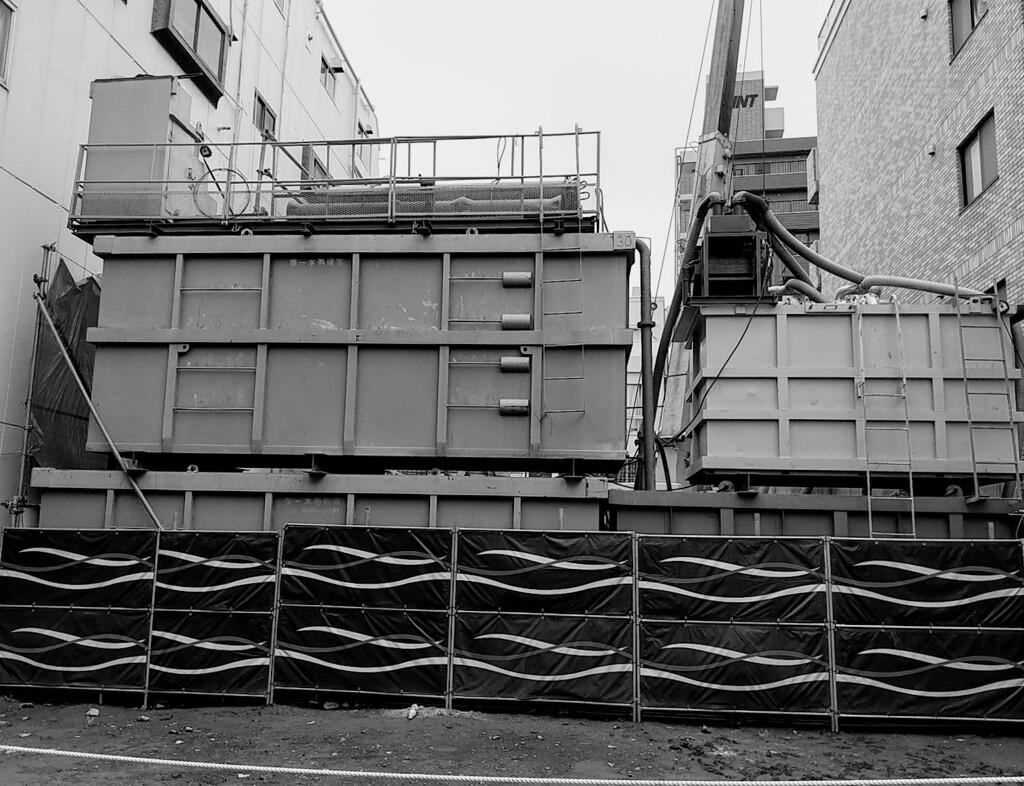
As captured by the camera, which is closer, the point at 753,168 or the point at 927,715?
the point at 927,715

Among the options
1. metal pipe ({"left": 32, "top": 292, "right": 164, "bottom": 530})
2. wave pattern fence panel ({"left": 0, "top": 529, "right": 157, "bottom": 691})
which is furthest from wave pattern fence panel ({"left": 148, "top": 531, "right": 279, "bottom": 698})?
metal pipe ({"left": 32, "top": 292, "right": 164, "bottom": 530})

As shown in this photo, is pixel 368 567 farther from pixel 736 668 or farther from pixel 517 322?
pixel 736 668

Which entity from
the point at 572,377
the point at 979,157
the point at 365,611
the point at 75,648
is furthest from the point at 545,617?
the point at 979,157

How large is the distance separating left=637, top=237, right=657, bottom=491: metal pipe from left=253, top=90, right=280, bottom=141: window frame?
10.5m

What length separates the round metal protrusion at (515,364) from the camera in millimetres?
9992

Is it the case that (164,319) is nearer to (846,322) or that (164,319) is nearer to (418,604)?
(418,604)

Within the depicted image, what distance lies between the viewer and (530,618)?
9117 millimetres

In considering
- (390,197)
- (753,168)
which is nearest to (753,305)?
(390,197)

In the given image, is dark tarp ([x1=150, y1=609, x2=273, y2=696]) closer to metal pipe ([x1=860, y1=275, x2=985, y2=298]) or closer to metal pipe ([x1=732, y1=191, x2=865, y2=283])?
metal pipe ([x1=732, y1=191, x2=865, y2=283])

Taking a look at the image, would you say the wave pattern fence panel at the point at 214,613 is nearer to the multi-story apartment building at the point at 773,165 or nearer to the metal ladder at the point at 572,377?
the metal ladder at the point at 572,377

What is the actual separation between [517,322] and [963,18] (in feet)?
35.1

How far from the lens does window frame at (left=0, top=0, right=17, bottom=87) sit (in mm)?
11383

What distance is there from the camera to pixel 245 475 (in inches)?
396

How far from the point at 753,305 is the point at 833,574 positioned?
3.09 metres
